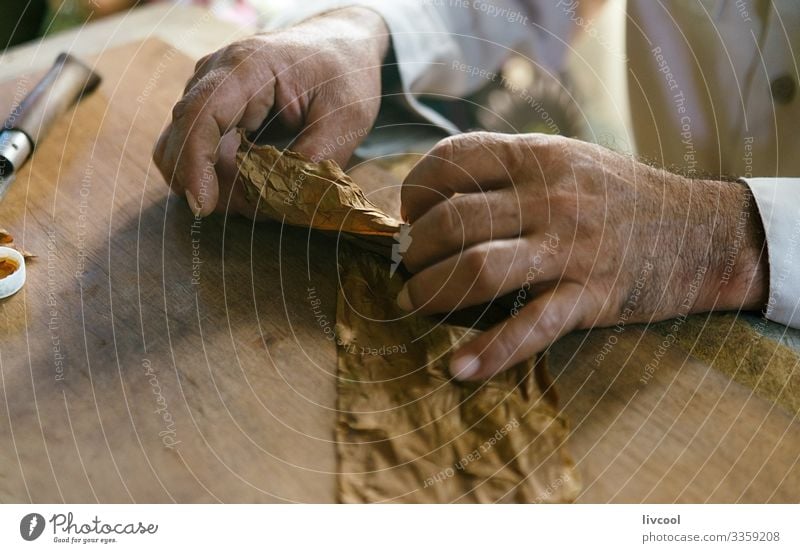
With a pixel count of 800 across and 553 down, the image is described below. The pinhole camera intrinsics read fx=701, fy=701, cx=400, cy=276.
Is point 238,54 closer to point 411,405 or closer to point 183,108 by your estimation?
point 183,108

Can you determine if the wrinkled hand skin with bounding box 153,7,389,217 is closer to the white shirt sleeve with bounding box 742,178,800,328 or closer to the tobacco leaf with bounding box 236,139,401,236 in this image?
the tobacco leaf with bounding box 236,139,401,236

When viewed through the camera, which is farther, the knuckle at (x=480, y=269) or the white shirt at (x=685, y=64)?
the white shirt at (x=685, y=64)

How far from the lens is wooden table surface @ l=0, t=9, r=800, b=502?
0.42 m

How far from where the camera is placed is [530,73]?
630 mm

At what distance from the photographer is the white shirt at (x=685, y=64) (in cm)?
59

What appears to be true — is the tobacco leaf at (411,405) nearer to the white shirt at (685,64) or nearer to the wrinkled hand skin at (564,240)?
the wrinkled hand skin at (564,240)

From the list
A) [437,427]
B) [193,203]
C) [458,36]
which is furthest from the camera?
[458,36]

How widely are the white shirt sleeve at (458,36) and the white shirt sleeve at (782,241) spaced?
21cm

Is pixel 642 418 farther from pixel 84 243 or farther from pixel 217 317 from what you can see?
pixel 84 243

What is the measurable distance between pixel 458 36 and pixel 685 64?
0.21 metres

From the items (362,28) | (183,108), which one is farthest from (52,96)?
(362,28)

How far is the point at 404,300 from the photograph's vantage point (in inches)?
19.4

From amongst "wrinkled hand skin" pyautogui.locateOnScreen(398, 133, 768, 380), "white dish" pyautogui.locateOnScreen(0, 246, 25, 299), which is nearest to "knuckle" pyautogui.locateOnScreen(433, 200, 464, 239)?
"wrinkled hand skin" pyautogui.locateOnScreen(398, 133, 768, 380)

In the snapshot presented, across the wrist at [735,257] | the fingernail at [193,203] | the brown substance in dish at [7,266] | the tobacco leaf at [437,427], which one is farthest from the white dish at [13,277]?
the wrist at [735,257]
